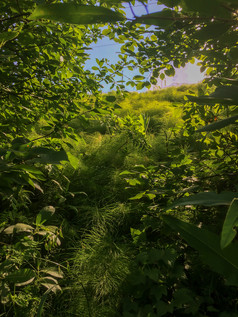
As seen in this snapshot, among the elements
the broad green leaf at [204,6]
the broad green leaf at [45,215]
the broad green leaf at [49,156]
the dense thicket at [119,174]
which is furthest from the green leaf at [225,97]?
the broad green leaf at [45,215]

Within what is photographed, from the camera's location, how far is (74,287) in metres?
1.01

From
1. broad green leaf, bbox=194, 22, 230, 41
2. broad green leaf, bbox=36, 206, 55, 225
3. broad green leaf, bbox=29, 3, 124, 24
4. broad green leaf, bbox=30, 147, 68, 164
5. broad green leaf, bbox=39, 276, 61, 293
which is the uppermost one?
broad green leaf, bbox=194, 22, 230, 41

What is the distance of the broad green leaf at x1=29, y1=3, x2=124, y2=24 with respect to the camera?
22 centimetres

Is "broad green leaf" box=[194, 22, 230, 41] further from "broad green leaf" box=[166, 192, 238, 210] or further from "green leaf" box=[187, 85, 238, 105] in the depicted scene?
"broad green leaf" box=[166, 192, 238, 210]

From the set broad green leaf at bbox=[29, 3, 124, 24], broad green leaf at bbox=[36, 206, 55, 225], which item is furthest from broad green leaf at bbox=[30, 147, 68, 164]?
broad green leaf at bbox=[36, 206, 55, 225]

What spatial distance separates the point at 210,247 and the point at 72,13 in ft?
1.56

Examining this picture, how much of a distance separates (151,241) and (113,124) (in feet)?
2.72

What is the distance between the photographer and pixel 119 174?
94 centimetres

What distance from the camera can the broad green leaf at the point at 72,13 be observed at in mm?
217

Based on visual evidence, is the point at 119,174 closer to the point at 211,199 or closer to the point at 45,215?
the point at 45,215

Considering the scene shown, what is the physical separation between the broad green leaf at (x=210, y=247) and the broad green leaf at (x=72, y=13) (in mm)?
Result: 392

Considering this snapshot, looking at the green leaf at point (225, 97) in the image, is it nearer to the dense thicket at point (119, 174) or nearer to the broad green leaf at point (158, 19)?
the dense thicket at point (119, 174)

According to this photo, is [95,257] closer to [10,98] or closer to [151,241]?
[151,241]

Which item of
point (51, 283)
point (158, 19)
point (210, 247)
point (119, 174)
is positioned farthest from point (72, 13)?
point (51, 283)
